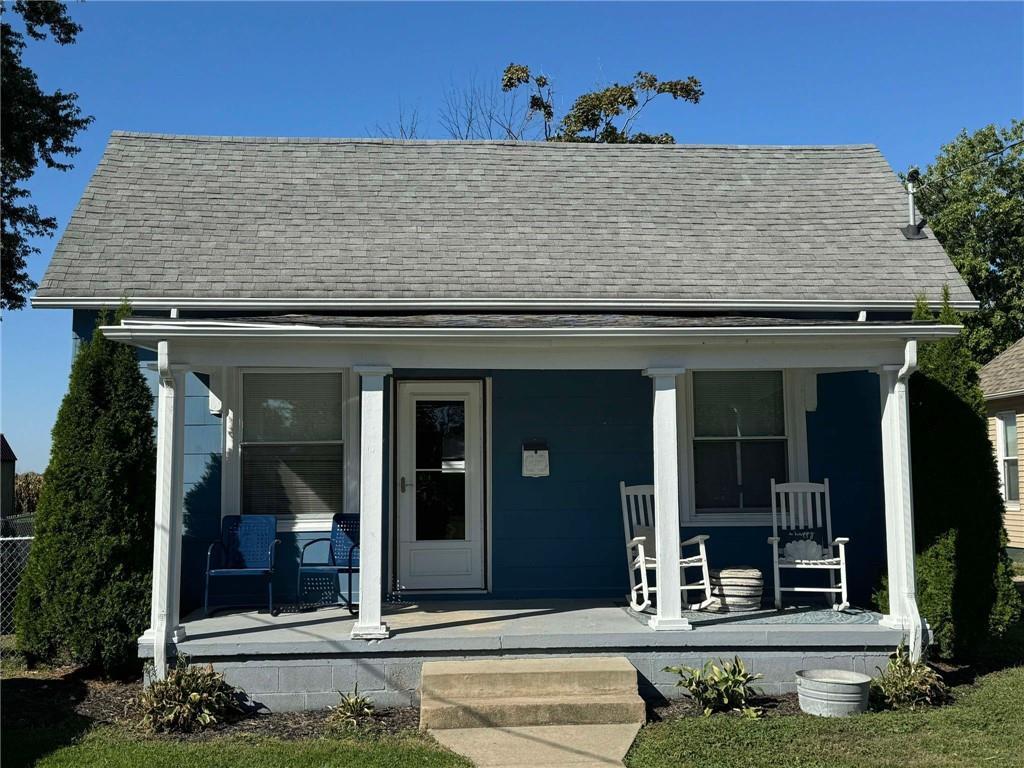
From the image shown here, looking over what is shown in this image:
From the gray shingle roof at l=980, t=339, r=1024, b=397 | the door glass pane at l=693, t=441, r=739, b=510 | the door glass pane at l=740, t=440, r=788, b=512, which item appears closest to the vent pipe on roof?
the door glass pane at l=740, t=440, r=788, b=512

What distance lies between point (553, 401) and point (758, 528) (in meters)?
2.15

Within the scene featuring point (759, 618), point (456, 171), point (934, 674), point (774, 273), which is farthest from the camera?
point (456, 171)

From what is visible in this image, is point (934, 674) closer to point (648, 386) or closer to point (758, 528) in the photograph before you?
point (758, 528)

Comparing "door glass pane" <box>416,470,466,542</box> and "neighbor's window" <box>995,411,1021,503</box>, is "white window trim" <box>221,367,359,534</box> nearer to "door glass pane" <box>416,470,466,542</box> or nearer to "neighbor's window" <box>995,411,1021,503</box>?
"door glass pane" <box>416,470,466,542</box>

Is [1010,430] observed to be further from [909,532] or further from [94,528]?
[94,528]

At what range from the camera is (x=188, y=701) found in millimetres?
5793

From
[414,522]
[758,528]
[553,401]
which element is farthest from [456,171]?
[758,528]

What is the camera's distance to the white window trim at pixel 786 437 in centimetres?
813

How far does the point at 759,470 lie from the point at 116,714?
5509mm

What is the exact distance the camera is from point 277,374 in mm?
7996

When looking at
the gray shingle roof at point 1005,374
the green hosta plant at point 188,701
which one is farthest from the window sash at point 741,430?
the gray shingle roof at point 1005,374

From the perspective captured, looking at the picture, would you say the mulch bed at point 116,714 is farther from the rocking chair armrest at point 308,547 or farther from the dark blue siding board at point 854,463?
the dark blue siding board at point 854,463

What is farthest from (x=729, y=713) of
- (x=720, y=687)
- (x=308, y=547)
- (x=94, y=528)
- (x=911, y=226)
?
(x=911, y=226)

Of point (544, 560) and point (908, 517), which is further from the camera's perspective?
point (544, 560)
